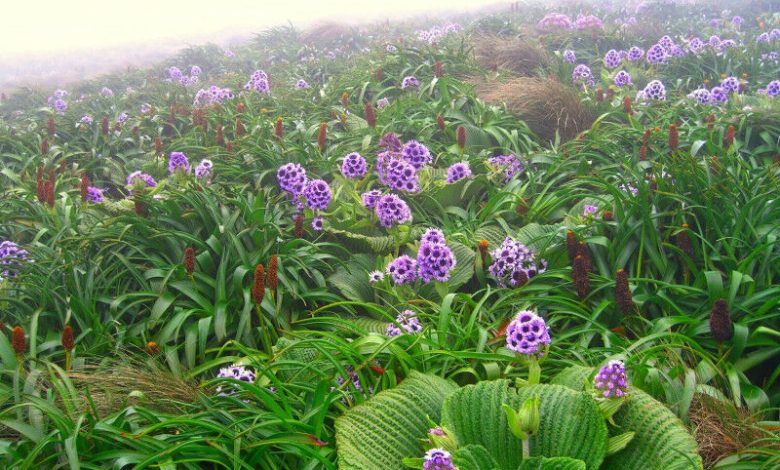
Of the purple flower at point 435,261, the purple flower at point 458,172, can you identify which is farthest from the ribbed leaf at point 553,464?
the purple flower at point 458,172

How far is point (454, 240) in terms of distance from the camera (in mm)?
3789

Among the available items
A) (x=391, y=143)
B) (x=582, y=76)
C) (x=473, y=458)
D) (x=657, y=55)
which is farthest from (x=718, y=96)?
(x=473, y=458)

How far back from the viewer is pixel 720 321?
8.20ft

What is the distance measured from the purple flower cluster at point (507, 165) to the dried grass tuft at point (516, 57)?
298 centimetres

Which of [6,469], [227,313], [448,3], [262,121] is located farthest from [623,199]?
[448,3]

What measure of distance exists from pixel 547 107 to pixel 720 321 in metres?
3.68

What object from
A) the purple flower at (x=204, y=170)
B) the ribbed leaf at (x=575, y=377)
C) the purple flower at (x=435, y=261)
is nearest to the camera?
the ribbed leaf at (x=575, y=377)

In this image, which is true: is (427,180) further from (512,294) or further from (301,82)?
(301,82)

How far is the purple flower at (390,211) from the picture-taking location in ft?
12.0

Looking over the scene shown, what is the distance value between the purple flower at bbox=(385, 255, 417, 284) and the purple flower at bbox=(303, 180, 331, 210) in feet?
2.82

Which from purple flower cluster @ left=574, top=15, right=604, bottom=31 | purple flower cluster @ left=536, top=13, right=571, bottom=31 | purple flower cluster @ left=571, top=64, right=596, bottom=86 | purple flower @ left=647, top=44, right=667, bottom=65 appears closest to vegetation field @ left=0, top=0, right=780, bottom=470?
purple flower cluster @ left=571, top=64, right=596, bottom=86

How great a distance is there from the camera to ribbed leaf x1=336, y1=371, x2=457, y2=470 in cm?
202

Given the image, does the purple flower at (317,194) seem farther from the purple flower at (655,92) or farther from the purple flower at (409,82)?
the purple flower at (655,92)

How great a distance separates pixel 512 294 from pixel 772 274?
1224 millimetres
